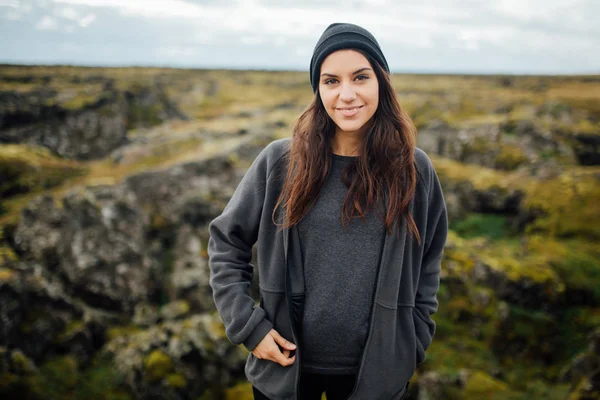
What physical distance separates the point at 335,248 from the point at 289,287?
1.51 ft

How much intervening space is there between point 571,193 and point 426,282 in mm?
12455

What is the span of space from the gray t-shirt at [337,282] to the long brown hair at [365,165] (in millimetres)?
106

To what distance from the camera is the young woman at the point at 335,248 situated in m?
2.89

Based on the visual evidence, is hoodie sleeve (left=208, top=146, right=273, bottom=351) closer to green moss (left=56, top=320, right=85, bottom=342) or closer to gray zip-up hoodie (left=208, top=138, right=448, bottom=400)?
gray zip-up hoodie (left=208, top=138, right=448, bottom=400)

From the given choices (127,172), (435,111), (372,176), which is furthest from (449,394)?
(435,111)

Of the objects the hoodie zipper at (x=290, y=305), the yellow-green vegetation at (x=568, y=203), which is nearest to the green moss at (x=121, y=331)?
the hoodie zipper at (x=290, y=305)

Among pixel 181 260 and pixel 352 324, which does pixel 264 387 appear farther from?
pixel 181 260

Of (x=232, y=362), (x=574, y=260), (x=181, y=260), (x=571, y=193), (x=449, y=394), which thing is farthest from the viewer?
(x=571, y=193)

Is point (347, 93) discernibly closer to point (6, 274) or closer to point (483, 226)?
point (6, 274)

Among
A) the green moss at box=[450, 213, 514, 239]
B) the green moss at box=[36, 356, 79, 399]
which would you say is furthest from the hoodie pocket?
the green moss at box=[450, 213, 514, 239]

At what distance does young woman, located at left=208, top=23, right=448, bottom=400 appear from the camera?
9.48 ft

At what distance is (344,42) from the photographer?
2.81 metres

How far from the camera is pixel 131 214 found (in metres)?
12.2

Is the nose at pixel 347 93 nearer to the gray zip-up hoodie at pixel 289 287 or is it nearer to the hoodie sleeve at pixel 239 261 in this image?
the gray zip-up hoodie at pixel 289 287
